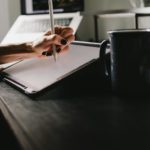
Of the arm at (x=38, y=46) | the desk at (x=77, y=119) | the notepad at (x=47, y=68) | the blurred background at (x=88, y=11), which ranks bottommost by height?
the desk at (x=77, y=119)

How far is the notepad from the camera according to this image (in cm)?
70

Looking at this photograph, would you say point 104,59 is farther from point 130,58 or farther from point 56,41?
point 56,41

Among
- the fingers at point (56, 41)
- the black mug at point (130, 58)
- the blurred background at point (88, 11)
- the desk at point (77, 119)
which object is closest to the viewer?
the desk at point (77, 119)

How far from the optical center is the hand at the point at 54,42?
0.83m

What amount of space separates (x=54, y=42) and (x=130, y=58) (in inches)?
10.4

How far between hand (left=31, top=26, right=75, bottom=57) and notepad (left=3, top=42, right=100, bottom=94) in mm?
22

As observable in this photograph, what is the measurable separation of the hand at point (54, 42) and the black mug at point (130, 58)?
9.2 inches

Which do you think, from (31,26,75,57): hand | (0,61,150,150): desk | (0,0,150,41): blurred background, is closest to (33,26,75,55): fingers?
(31,26,75,57): hand

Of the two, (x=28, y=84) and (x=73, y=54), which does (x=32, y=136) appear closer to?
(x=28, y=84)

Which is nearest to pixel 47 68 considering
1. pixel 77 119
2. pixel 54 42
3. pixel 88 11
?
pixel 54 42

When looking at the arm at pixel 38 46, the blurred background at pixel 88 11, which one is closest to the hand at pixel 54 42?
the arm at pixel 38 46

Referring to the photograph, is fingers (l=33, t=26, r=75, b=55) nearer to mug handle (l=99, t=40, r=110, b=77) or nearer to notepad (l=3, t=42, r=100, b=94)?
notepad (l=3, t=42, r=100, b=94)

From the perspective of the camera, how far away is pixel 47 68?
0.82 metres

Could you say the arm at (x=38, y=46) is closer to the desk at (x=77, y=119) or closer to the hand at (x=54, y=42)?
the hand at (x=54, y=42)
